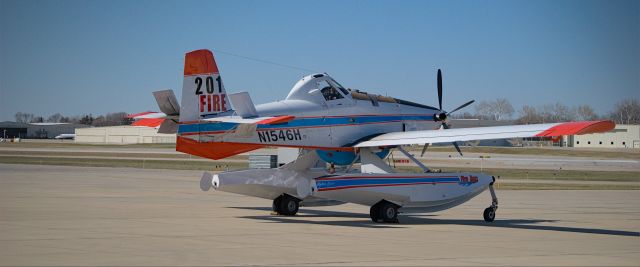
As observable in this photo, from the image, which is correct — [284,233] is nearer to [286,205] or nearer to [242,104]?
[242,104]

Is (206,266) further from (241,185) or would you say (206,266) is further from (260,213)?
(260,213)

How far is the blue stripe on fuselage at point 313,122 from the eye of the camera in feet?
70.9

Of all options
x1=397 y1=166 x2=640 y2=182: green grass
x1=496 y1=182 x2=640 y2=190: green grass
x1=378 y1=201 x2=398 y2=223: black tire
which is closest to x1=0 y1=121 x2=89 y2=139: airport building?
x1=397 y1=166 x2=640 y2=182: green grass

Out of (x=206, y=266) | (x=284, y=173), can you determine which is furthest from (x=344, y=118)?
(x=206, y=266)

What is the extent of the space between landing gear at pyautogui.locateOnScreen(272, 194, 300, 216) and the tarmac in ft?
0.76

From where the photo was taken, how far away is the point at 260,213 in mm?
24812

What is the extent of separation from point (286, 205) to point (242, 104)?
3.79m

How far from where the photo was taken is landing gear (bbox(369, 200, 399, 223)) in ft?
73.7

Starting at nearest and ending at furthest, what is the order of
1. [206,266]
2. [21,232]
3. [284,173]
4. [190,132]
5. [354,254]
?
[206,266]
[354,254]
[21,232]
[190,132]
[284,173]

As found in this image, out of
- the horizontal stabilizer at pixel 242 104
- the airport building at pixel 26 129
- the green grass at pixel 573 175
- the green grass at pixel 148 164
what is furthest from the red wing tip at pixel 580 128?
the airport building at pixel 26 129

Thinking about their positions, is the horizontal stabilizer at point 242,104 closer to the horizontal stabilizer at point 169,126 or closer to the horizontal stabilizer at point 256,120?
the horizontal stabilizer at point 256,120

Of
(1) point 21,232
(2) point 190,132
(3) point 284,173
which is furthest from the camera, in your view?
(3) point 284,173

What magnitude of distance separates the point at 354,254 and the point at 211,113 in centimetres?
747

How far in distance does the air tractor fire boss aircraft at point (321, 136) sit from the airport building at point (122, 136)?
125 m
